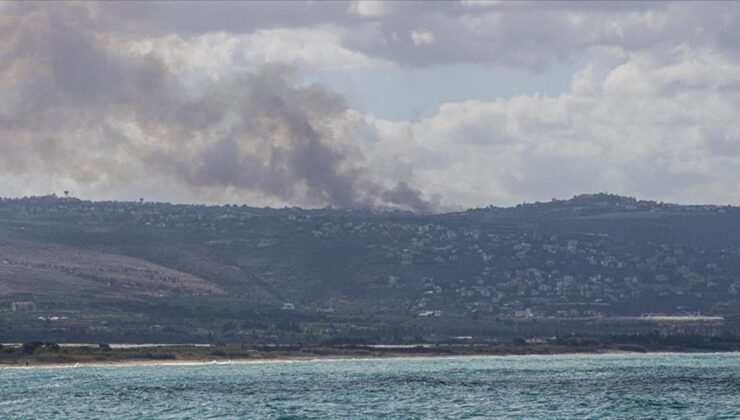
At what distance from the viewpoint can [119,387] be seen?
175500 mm

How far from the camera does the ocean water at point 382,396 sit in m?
132

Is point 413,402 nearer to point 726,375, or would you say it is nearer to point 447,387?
point 447,387

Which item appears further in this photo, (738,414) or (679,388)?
(679,388)

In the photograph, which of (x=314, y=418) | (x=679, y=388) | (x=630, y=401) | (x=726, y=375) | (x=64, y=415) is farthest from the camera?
(x=726, y=375)

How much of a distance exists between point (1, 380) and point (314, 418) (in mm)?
77667

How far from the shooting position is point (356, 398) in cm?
15038

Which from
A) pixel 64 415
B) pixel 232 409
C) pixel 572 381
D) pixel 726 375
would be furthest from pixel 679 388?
pixel 64 415

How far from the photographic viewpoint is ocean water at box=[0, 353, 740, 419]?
131625 mm

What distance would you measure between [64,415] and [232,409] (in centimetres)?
1281

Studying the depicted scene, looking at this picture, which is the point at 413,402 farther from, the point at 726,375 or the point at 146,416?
the point at 726,375

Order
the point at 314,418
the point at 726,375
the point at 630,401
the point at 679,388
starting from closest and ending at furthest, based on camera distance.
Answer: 1. the point at 314,418
2. the point at 630,401
3. the point at 679,388
4. the point at 726,375

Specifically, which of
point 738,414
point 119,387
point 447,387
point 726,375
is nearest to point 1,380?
point 119,387

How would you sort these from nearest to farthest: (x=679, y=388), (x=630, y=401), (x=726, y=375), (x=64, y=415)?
(x=64, y=415)
(x=630, y=401)
(x=679, y=388)
(x=726, y=375)

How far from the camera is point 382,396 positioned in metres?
153
